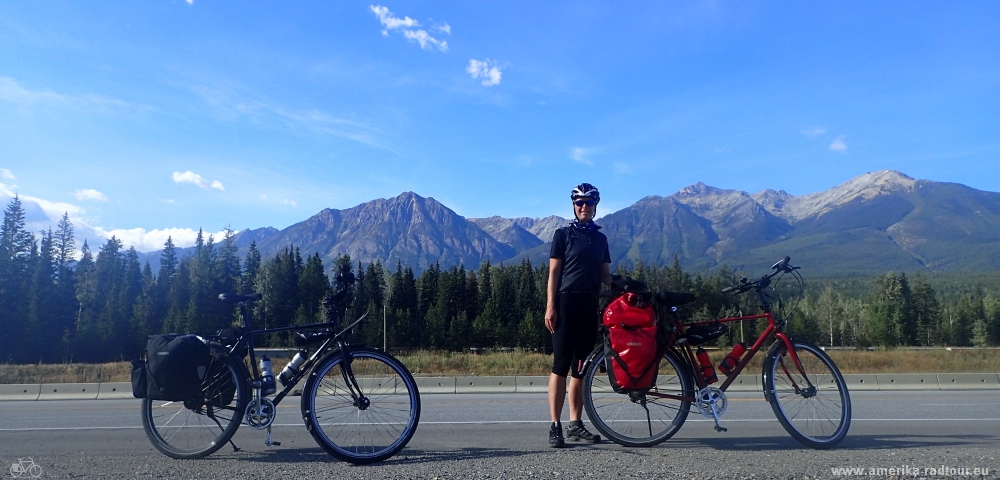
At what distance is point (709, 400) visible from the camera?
5.15 m

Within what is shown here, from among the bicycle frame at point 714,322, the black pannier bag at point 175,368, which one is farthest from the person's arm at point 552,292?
the black pannier bag at point 175,368

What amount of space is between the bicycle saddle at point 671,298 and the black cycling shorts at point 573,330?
558 millimetres

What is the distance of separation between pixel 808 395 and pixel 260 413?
174 inches

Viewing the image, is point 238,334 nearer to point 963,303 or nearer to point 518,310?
point 518,310

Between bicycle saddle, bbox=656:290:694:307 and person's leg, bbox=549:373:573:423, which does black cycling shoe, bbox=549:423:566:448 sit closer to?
person's leg, bbox=549:373:573:423

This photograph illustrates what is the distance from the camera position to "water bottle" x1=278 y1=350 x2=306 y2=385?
504 cm

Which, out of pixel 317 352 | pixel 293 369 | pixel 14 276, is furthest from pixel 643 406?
pixel 14 276

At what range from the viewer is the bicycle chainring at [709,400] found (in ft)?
16.9

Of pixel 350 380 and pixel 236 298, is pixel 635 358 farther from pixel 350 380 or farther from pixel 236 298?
pixel 236 298

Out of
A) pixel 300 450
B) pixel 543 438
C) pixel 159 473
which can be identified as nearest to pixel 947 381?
pixel 543 438

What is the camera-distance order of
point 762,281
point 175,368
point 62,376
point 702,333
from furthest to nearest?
point 62,376
point 762,281
point 702,333
point 175,368

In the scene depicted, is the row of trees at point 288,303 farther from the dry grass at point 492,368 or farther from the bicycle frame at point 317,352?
the bicycle frame at point 317,352

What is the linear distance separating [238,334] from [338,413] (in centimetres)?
107

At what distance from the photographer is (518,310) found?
262 ft
